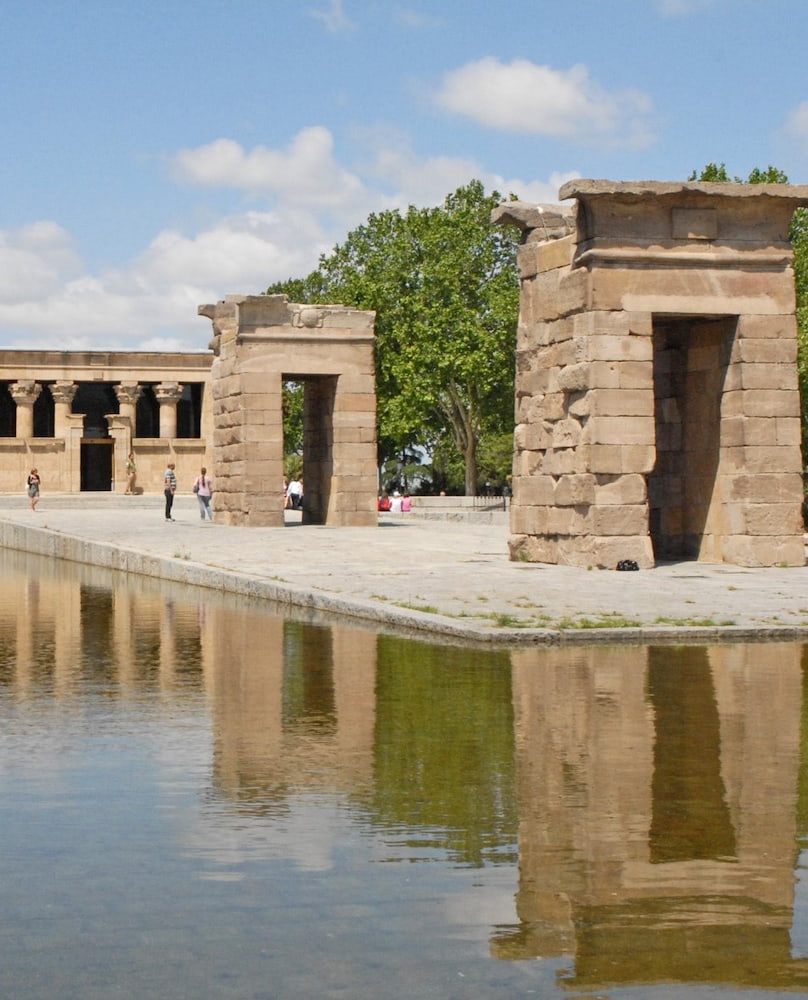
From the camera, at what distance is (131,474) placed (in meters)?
65.1

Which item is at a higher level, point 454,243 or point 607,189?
point 454,243

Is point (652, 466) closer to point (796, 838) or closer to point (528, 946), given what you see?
point (796, 838)

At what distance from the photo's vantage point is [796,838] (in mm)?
6105

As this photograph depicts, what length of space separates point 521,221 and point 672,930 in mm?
17523

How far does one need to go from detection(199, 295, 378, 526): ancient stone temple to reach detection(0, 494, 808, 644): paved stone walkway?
10.2 ft

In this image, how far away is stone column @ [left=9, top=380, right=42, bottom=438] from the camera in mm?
72500

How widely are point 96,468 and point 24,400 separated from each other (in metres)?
4.39

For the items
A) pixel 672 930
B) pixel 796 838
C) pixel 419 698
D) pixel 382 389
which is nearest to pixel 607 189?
pixel 419 698

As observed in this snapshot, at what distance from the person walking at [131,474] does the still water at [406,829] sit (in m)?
54.0

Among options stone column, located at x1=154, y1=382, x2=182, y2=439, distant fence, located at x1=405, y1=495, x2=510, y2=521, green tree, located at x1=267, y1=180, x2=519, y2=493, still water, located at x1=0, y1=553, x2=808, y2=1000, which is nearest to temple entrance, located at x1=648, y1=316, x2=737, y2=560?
still water, located at x1=0, y1=553, x2=808, y2=1000

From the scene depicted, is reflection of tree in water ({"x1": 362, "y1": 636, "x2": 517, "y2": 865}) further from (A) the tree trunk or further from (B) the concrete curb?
(A) the tree trunk

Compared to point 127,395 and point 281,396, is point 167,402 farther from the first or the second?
point 281,396

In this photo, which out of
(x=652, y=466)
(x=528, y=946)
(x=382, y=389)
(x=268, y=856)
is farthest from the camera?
(x=382, y=389)

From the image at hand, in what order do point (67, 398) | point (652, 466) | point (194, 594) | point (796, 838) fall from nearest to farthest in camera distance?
point (796, 838) → point (194, 594) → point (652, 466) → point (67, 398)
